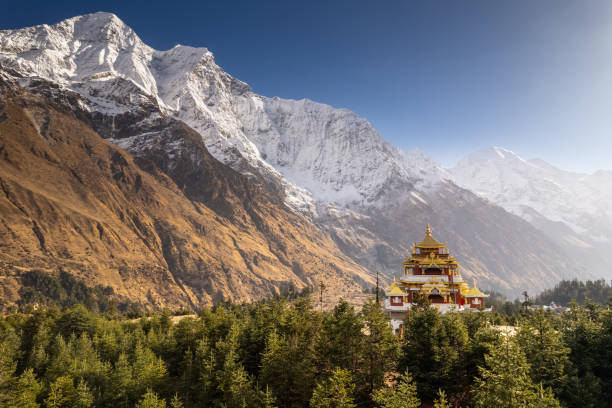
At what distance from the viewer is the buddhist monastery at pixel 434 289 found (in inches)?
1893

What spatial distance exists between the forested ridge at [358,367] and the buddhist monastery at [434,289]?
33.1 ft

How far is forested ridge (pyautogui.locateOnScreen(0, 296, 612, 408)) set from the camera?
2592 cm

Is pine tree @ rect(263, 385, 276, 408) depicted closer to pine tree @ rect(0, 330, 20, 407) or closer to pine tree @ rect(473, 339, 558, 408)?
Answer: pine tree @ rect(473, 339, 558, 408)

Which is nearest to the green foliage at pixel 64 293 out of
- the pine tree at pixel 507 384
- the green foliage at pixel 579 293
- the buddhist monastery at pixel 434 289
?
the buddhist monastery at pixel 434 289

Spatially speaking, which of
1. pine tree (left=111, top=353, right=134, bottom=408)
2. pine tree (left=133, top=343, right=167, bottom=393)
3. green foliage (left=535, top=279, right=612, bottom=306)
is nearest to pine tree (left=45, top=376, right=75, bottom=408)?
pine tree (left=111, top=353, right=134, bottom=408)

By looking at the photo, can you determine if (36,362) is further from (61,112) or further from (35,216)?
(61,112)

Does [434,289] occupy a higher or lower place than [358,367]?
higher

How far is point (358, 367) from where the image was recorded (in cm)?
3275

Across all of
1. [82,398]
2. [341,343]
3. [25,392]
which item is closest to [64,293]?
[25,392]

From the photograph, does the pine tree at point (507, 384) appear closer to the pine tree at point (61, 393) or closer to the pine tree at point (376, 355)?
the pine tree at point (376, 355)

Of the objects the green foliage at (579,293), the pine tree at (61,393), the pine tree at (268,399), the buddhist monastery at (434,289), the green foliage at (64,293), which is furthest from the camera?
the green foliage at (579,293)

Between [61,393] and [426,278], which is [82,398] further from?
[426,278]

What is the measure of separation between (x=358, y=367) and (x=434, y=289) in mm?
19837

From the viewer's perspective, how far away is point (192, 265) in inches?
6905
